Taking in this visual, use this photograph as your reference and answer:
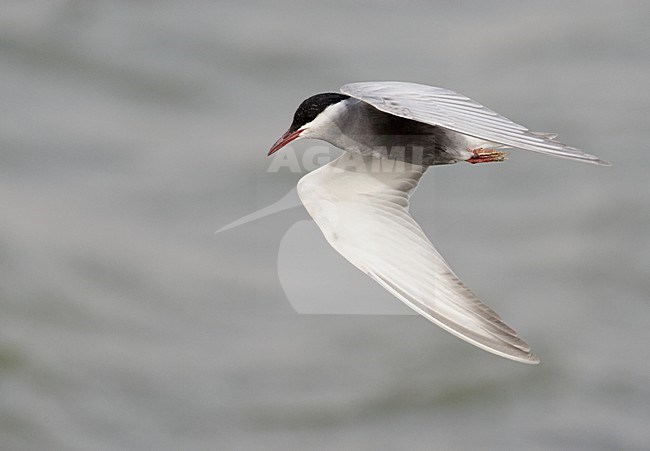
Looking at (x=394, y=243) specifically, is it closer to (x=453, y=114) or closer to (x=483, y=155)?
(x=483, y=155)

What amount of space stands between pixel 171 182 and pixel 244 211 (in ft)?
1.80

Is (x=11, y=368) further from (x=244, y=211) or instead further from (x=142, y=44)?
(x=142, y=44)

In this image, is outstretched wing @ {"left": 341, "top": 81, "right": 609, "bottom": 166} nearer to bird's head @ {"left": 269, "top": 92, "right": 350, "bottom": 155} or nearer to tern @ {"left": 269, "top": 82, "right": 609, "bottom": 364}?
tern @ {"left": 269, "top": 82, "right": 609, "bottom": 364}

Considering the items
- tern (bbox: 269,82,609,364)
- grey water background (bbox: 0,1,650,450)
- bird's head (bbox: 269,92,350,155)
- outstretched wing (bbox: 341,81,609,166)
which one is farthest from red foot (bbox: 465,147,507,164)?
grey water background (bbox: 0,1,650,450)

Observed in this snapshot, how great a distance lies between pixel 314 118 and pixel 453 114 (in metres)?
0.78

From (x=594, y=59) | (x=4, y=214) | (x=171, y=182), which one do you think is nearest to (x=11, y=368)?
(x=4, y=214)

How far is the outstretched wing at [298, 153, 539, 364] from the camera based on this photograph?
15.6ft

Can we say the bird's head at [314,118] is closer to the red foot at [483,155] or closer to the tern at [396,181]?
the tern at [396,181]

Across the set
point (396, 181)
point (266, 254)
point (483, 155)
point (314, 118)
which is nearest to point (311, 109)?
point (314, 118)

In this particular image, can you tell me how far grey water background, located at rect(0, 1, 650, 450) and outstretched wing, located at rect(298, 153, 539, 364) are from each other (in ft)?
6.11

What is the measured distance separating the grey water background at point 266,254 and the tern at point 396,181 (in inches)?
74.5

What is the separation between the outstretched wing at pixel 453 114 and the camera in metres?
4.16

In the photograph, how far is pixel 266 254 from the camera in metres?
8.52

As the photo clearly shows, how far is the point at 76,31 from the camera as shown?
10.7 meters
